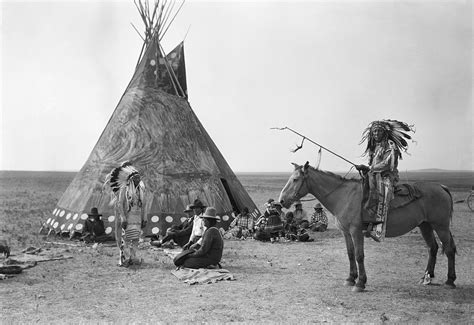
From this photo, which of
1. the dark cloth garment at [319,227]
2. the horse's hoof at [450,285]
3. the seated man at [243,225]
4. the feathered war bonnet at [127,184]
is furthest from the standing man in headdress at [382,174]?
the dark cloth garment at [319,227]

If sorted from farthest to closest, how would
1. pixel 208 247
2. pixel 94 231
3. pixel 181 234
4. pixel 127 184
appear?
pixel 94 231 → pixel 181 234 → pixel 127 184 → pixel 208 247

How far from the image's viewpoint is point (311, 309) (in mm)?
5621

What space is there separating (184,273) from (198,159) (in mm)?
6115

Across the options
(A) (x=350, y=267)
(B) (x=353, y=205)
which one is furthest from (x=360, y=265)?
(B) (x=353, y=205)

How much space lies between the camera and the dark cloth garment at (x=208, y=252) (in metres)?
7.58

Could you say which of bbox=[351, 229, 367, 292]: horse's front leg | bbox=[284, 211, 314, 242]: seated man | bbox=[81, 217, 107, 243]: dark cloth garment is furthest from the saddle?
bbox=[81, 217, 107, 243]: dark cloth garment

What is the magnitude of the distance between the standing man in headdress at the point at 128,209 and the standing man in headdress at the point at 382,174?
4433 mm

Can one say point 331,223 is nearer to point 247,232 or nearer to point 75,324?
point 247,232

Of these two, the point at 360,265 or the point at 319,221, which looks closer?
the point at 360,265

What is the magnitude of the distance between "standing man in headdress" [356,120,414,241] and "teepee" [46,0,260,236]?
6.41 metres

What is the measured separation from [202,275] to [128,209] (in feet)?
→ 7.33

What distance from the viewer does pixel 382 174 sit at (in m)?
6.71

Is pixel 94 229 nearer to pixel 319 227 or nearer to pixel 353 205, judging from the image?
pixel 319 227

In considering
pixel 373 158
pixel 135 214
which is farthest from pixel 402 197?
pixel 135 214
